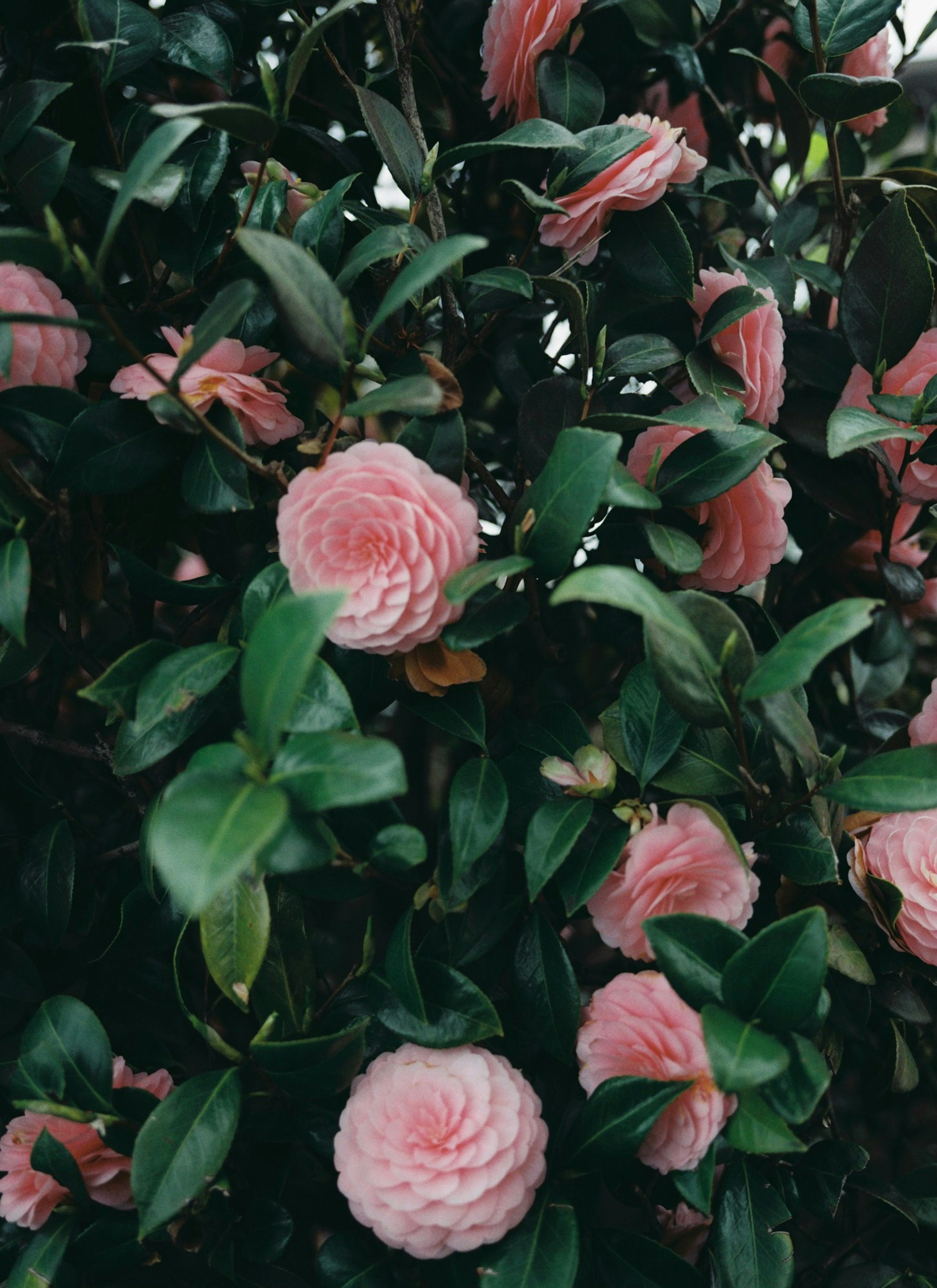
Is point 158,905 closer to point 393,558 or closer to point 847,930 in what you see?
point 393,558

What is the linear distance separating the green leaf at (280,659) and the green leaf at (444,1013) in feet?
0.68

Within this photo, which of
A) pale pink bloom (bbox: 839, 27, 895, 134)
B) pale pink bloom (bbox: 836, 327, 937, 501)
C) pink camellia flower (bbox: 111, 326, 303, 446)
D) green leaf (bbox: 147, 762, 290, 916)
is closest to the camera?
green leaf (bbox: 147, 762, 290, 916)

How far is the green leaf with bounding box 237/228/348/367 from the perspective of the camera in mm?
436

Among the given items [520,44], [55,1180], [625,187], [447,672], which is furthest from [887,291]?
[55,1180]

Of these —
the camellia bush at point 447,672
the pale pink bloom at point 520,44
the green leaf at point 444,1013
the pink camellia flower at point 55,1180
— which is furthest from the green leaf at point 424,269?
the pink camellia flower at point 55,1180

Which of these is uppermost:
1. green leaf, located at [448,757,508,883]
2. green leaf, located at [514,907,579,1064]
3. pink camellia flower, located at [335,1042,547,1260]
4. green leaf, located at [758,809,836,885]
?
green leaf, located at [448,757,508,883]

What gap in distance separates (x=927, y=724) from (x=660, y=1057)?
0.29 m

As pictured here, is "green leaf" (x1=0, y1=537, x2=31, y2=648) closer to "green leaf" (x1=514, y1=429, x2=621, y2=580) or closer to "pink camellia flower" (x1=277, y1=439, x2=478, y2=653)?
"pink camellia flower" (x1=277, y1=439, x2=478, y2=653)

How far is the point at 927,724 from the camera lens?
629mm

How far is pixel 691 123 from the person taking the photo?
81cm

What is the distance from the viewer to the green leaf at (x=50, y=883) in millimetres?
617

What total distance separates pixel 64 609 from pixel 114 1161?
34 cm

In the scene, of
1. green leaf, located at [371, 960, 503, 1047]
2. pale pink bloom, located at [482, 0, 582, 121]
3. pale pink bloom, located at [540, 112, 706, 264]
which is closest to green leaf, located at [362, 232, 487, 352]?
pale pink bloom, located at [540, 112, 706, 264]

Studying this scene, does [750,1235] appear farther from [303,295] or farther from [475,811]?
[303,295]
